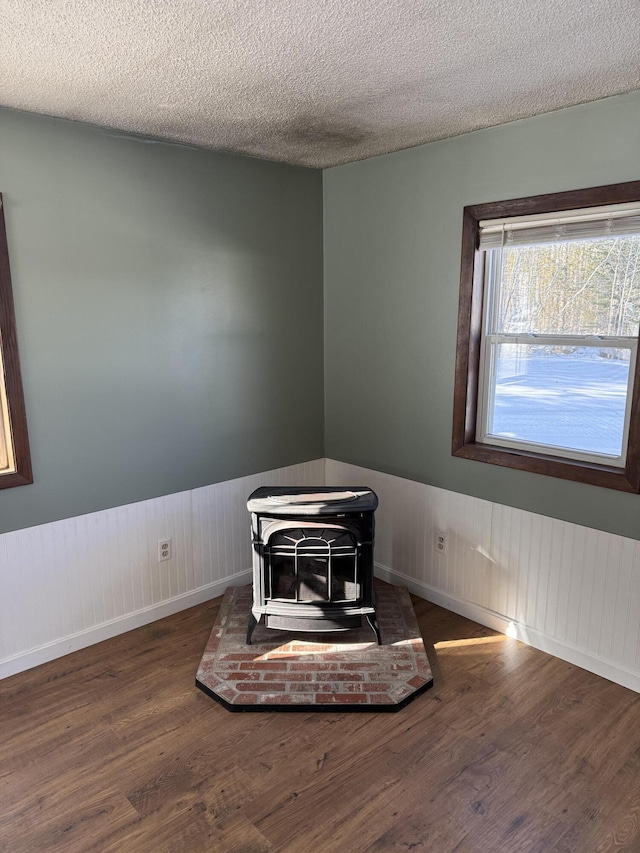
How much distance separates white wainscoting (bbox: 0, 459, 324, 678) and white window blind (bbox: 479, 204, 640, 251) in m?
1.97

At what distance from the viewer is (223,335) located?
363 centimetres

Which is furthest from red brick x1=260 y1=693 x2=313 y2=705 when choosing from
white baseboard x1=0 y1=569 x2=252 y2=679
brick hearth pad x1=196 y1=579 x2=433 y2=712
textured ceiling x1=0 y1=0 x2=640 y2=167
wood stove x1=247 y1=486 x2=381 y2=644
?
textured ceiling x1=0 y1=0 x2=640 y2=167

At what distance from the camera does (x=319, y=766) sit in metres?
2.41

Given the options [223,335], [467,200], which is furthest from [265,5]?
[223,335]

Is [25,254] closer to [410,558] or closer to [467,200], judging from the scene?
[467,200]

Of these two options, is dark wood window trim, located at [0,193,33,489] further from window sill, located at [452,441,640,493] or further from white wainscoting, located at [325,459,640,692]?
window sill, located at [452,441,640,493]

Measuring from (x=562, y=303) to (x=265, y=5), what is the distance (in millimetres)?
1947

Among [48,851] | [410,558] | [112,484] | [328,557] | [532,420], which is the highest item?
[532,420]

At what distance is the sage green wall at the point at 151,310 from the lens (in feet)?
9.47

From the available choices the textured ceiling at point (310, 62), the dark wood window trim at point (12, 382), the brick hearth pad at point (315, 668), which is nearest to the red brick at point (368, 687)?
the brick hearth pad at point (315, 668)

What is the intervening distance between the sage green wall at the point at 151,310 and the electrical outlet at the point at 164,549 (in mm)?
289

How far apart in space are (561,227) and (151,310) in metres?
2.12

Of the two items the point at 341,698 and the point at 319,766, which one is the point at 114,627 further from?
the point at 319,766

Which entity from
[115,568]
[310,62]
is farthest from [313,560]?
[310,62]
